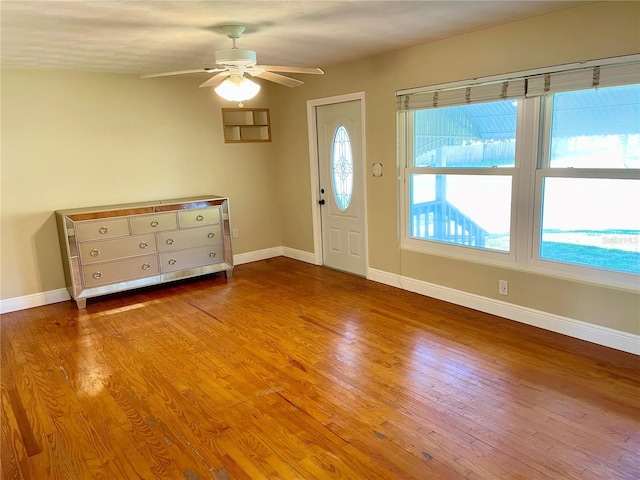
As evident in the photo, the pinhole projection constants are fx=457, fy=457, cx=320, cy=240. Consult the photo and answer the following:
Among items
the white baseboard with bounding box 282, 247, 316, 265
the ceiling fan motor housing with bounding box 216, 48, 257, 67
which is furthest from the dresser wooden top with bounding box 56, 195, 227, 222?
the ceiling fan motor housing with bounding box 216, 48, 257, 67

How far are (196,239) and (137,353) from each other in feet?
6.11

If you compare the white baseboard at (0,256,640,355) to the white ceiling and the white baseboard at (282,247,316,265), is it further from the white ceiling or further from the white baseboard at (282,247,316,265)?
the white ceiling

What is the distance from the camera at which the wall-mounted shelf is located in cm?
573

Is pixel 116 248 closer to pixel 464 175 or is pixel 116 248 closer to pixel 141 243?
pixel 141 243

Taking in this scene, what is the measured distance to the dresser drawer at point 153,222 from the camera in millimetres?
4680

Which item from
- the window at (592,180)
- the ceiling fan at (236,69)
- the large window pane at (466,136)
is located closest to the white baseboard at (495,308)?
the window at (592,180)

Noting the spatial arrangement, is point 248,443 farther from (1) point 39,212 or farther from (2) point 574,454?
(1) point 39,212

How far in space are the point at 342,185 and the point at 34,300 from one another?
3460 millimetres

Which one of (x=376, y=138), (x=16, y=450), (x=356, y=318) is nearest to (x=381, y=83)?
(x=376, y=138)

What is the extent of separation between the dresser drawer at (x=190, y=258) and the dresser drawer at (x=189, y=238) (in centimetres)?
6

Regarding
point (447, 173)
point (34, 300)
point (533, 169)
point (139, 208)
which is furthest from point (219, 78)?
point (34, 300)

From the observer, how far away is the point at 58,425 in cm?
257

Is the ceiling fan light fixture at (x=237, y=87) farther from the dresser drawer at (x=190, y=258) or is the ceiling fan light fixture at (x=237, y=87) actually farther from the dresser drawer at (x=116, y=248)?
the dresser drawer at (x=190, y=258)

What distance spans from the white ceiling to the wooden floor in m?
2.29
